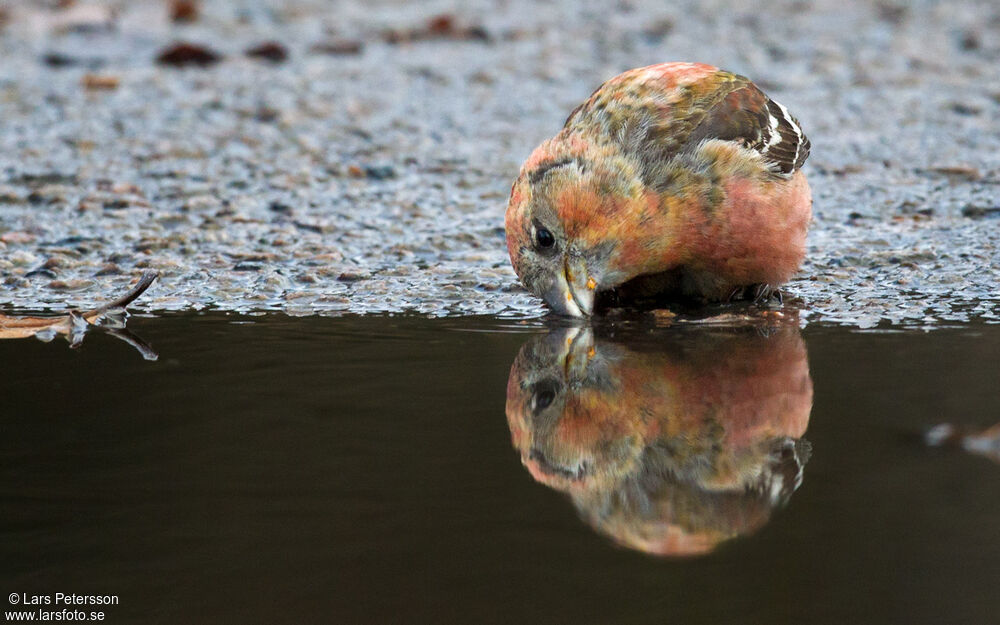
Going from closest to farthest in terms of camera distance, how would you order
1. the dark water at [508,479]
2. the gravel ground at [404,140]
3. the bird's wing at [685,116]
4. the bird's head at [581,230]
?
the dark water at [508,479] → the bird's head at [581,230] → the bird's wing at [685,116] → the gravel ground at [404,140]

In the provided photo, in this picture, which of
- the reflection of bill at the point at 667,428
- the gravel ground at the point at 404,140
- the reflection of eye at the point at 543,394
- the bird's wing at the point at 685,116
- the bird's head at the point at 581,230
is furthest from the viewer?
the gravel ground at the point at 404,140

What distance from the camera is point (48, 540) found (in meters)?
2.86

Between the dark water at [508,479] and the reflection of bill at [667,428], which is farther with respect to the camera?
the reflection of bill at [667,428]

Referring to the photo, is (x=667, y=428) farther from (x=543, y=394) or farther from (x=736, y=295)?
(x=736, y=295)

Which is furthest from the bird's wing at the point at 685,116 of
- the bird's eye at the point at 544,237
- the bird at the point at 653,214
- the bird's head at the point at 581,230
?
the bird's eye at the point at 544,237

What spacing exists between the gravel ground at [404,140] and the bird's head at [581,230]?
0.24m

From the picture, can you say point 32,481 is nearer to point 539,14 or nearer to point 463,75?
point 463,75

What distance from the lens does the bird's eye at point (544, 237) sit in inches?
190

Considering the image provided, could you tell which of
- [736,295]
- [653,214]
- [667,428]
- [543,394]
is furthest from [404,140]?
[667,428]

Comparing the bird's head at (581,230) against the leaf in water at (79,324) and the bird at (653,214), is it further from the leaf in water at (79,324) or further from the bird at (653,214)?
the leaf in water at (79,324)

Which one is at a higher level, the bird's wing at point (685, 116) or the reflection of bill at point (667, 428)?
the bird's wing at point (685, 116)

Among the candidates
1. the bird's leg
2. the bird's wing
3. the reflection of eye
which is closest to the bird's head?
the bird's wing

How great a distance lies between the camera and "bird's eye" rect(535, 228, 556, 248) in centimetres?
A: 482

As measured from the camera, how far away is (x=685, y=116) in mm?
5117
